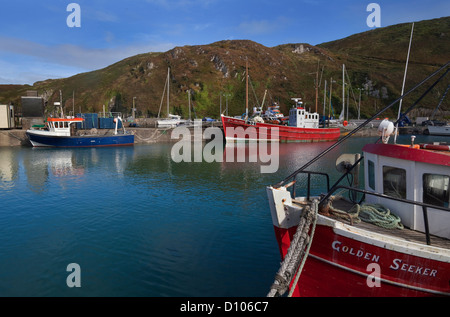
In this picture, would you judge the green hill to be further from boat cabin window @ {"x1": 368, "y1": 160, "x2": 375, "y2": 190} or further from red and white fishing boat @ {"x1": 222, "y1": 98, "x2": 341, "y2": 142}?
boat cabin window @ {"x1": 368, "y1": 160, "x2": 375, "y2": 190}

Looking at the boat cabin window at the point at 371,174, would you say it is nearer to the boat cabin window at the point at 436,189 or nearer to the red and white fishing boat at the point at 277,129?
the boat cabin window at the point at 436,189

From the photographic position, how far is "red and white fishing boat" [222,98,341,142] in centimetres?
5306

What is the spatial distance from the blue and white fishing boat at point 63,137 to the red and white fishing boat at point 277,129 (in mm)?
21114

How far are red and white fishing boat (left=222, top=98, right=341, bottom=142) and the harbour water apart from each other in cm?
2909

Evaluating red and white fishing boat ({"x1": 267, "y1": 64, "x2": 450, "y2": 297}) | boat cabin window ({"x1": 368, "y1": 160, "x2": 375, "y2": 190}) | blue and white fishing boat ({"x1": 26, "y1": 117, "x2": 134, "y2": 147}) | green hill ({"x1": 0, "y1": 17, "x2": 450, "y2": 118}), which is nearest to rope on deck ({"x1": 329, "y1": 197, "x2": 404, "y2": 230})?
red and white fishing boat ({"x1": 267, "y1": 64, "x2": 450, "y2": 297})

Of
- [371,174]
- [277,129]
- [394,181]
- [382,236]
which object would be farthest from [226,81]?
[382,236]

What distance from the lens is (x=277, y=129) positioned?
54.0 m

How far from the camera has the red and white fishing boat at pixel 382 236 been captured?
247 inches

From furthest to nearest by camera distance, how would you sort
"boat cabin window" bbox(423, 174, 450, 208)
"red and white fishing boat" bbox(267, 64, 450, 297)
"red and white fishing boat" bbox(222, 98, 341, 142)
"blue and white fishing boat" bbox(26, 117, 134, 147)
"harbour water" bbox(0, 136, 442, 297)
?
"red and white fishing boat" bbox(222, 98, 341, 142) < "blue and white fishing boat" bbox(26, 117, 134, 147) < "harbour water" bbox(0, 136, 442, 297) < "boat cabin window" bbox(423, 174, 450, 208) < "red and white fishing boat" bbox(267, 64, 450, 297)

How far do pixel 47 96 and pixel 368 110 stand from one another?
133165 millimetres

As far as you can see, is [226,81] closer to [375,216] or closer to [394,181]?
[394,181]

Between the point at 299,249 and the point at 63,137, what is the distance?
5179 centimetres
